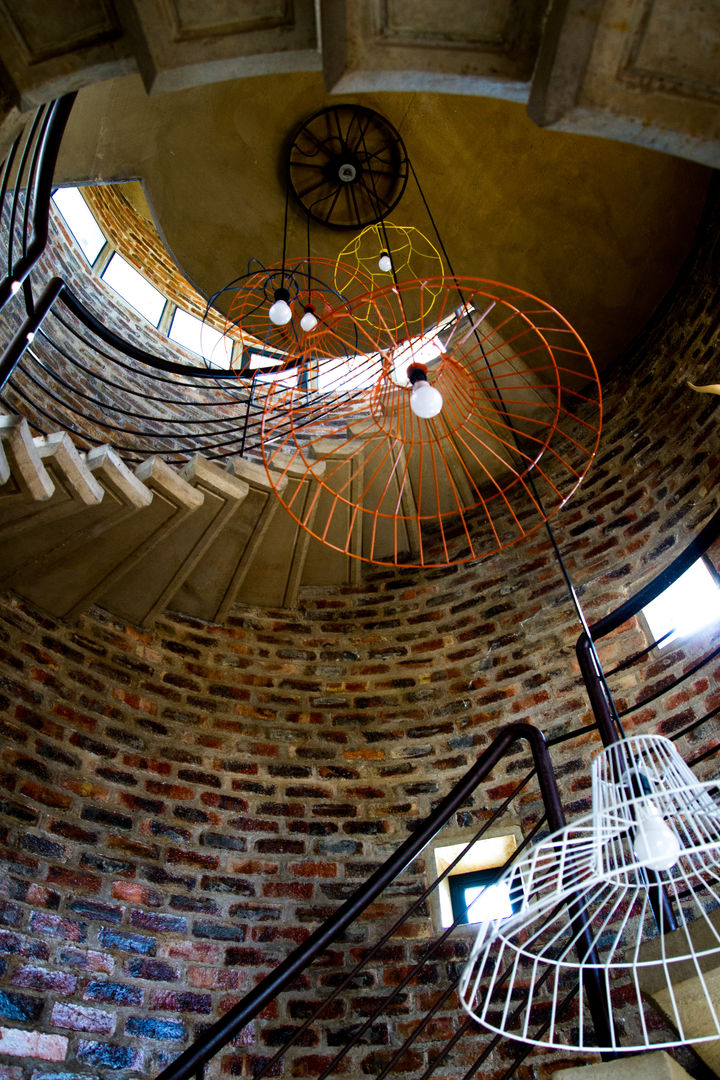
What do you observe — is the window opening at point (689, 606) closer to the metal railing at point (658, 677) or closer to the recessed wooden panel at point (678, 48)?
the metal railing at point (658, 677)

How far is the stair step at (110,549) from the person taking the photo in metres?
3.35

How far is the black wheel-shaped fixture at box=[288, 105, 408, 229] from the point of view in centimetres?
496

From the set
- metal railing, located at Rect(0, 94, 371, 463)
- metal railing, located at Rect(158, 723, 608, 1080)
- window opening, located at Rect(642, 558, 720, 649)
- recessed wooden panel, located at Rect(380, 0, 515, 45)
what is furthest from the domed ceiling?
recessed wooden panel, located at Rect(380, 0, 515, 45)

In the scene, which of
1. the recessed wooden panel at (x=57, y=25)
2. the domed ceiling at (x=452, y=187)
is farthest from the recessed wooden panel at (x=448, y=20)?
the domed ceiling at (x=452, y=187)

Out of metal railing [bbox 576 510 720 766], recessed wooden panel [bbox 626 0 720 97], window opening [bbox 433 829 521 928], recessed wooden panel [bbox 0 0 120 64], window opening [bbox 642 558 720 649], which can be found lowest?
window opening [bbox 433 829 521 928]

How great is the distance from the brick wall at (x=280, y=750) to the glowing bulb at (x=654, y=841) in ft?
6.03

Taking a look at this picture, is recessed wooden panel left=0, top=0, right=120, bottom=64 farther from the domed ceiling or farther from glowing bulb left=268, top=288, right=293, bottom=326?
the domed ceiling

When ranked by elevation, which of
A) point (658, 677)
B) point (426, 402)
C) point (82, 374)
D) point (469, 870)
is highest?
point (82, 374)

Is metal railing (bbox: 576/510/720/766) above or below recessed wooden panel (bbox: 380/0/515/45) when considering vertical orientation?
below

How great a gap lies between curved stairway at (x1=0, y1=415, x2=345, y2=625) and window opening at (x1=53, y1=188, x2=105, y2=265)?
2536mm

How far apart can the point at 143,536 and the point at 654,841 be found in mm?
2760

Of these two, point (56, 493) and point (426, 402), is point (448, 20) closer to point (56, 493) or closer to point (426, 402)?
point (426, 402)

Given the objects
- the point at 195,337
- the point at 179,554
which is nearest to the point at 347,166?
the point at 195,337

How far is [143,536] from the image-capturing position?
352 centimetres
